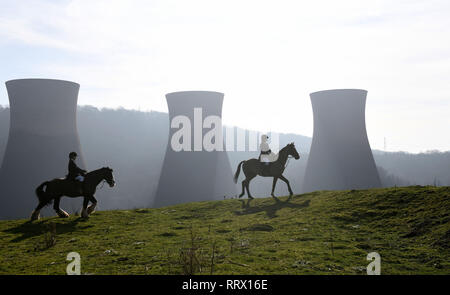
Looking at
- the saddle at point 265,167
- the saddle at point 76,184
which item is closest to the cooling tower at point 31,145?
the saddle at point 76,184

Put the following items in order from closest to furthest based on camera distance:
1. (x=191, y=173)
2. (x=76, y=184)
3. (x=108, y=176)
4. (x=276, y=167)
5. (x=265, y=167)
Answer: (x=76, y=184)
(x=108, y=176)
(x=276, y=167)
(x=265, y=167)
(x=191, y=173)

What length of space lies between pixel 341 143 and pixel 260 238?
25421 mm

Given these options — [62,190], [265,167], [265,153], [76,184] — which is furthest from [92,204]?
[265,153]

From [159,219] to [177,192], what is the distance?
2254 cm

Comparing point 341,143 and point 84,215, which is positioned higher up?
point 341,143

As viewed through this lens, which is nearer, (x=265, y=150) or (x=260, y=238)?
(x=260, y=238)

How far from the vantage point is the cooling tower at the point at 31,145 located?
28.7 metres

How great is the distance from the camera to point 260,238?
306 inches

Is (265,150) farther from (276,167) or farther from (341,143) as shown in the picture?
(341,143)
